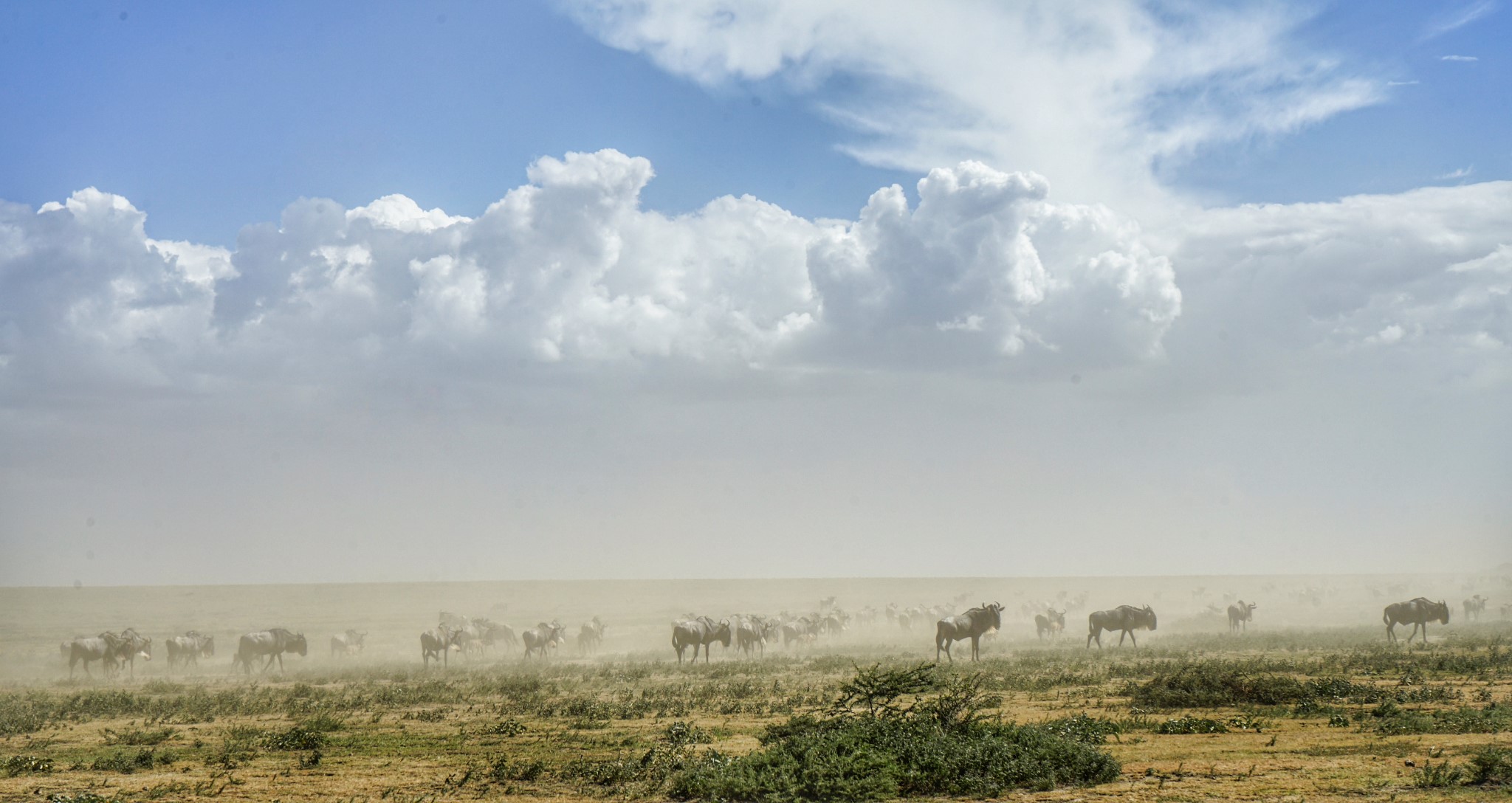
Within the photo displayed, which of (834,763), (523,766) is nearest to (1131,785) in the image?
(834,763)

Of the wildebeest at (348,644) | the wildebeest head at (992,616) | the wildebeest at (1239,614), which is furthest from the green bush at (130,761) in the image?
the wildebeest at (1239,614)

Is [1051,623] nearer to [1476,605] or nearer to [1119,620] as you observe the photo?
[1119,620]

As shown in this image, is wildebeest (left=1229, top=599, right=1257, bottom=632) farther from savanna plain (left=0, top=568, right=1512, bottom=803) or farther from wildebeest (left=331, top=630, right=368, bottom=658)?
wildebeest (left=331, top=630, right=368, bottom=658)

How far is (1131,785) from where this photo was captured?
12992mm

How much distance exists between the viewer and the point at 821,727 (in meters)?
16.0

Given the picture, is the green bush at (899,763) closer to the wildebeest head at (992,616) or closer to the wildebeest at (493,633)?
the wildebeest head at (992,616)

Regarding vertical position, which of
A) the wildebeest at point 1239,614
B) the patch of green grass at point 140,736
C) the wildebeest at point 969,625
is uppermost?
the patch of green grass at point 140,736

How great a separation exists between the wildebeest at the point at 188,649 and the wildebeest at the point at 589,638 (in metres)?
21.0

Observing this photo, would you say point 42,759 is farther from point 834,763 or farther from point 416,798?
point 834,763

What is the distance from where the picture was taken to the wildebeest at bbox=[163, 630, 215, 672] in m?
49.4

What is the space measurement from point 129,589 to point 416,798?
142381 millimetres

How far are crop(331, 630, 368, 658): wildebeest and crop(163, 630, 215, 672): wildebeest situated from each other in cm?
757

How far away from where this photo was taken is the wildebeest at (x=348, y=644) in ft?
192

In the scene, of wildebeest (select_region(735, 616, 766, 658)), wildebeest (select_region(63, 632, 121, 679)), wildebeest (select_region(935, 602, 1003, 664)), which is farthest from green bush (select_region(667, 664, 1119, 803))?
wildebeest (select_region(63, 632, 121, 679))
